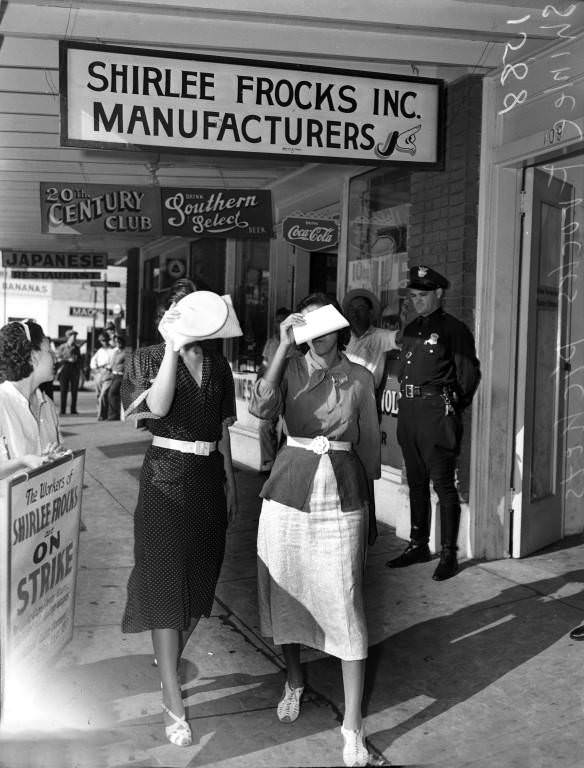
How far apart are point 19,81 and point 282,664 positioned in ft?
17.7

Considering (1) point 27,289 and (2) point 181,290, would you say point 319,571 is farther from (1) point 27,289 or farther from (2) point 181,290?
(1) point 27,289

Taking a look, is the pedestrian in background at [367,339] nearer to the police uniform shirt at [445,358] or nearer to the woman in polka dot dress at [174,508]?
the police uniform shirt at [445,358]

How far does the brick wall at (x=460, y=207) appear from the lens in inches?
244

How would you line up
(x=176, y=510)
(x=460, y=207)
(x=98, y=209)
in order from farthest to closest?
(x=98, y=209) → (x=460, y=207) → (x=176, y=510)

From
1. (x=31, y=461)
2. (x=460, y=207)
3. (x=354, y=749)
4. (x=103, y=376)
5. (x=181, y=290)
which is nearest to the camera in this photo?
(x=354, y=749)

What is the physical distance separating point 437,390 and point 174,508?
2.70 meters

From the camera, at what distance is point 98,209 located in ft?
31.0

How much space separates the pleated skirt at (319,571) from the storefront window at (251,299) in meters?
7.77

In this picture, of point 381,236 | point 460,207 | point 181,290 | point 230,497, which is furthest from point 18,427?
point 381,236

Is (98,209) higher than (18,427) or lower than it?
higher

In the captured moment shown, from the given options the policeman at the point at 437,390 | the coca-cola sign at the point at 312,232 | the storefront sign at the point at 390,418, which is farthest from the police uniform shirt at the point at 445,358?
the coca-cola sign at the point at 312,232

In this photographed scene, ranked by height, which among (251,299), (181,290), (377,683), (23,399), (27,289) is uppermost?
(27,289)

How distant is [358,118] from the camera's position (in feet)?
17.3

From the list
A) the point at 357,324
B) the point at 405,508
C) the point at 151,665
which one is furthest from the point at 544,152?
the point at 151,665
